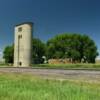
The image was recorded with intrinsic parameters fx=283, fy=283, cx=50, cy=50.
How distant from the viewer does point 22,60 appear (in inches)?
3839

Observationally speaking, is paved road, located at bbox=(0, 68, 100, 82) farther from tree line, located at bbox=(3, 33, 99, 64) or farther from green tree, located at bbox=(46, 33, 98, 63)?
green tree, located at bbox=(46, 33, 98, 63)

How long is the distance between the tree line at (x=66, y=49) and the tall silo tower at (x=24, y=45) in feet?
95.1

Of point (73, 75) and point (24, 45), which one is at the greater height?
point (24, 45)

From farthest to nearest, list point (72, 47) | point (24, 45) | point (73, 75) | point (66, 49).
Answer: point (66, 49)
point (72, 47)
point (24, 45)
point (73, 75)

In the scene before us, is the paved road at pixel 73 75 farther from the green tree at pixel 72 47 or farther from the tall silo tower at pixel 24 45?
the green tree at pixel 72 47

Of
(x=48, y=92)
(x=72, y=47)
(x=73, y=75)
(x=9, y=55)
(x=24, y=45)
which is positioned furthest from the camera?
(x=9, y=55)

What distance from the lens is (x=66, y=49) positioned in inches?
5138

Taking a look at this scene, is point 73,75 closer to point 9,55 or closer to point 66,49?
point 66,49

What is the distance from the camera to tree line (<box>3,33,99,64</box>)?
423 feet

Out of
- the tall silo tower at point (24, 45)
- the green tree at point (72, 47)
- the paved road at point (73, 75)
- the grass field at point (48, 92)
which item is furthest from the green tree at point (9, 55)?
the grass field at point (48, 92)

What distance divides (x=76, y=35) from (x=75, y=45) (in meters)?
5.69

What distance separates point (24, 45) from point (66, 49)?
36.7 metres

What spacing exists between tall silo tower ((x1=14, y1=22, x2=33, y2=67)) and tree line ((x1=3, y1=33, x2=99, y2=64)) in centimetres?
2900

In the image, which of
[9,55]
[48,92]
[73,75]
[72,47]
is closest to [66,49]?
[72,47]
